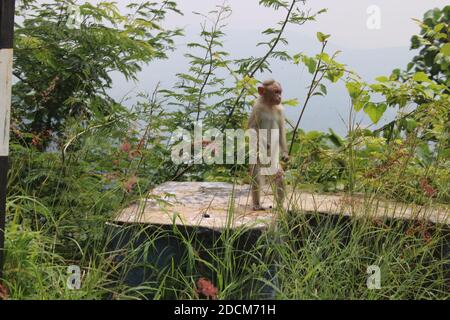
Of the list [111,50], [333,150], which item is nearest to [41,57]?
[111,50]

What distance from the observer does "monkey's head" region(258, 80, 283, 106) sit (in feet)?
13.2

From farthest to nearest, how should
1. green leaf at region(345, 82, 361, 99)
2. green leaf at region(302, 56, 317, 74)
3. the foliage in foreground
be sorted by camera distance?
green leaf at region(345, 82, 361, 99) < green leaf at region(302, 56, 317, 74) < the foliage in foreground

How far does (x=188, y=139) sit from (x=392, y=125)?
183cm

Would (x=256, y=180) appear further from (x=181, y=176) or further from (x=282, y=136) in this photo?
(x=181, y=176)

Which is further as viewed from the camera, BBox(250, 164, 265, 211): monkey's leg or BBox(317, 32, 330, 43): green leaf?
BBox(317, 32, 330, 43): green leaf

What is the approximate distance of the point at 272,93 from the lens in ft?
13.2

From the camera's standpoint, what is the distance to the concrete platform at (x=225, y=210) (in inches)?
143

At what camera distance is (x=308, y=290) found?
3.19m

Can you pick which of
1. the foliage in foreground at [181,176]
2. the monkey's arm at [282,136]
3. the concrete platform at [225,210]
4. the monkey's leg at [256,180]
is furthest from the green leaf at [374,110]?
the monkey's leg at [256,180]

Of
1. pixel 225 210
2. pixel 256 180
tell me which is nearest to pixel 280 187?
pixel 256 180

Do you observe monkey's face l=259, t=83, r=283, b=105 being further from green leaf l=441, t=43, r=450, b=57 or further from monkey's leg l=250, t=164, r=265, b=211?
green leaf l=441, t=43, r=450, b=57

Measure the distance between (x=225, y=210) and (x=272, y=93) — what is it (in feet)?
2.47

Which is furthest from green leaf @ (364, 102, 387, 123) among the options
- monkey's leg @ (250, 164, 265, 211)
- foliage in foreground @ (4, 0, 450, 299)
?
monkey's leg @ (250, 164, 265, 211)
